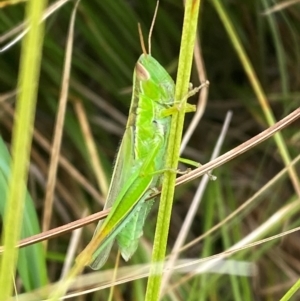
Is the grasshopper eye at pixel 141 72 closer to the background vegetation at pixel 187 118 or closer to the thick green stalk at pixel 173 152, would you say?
the thick green stalk at pixel 173 152

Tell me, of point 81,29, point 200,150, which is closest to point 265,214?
point 200,150

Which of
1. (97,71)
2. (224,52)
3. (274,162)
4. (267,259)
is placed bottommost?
(267,259)

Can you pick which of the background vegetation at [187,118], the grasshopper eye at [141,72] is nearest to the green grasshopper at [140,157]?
the grasshopper eye at [141,72]

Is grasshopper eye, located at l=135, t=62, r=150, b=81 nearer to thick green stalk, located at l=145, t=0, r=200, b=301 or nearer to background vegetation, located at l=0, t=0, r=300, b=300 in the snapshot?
thick green stalk, located at l=145, t=0, r=200, b=301

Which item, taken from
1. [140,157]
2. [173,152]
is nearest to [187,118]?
[140,157]

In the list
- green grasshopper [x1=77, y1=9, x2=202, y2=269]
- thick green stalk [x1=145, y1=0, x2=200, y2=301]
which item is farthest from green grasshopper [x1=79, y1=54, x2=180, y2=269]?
thick green stalk [x1=145, y1=0, x2=200, y2=301]

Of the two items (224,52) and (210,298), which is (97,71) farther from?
(210,298)
